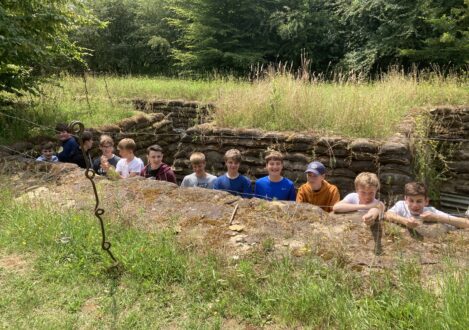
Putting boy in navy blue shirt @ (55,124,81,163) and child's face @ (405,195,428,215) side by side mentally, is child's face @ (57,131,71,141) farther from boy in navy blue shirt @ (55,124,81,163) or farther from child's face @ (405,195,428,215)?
child's face @ (405,195,428,215)

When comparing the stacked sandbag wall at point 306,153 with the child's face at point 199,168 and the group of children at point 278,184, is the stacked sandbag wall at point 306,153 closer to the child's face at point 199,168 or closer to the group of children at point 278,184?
the group of children at point 278,184

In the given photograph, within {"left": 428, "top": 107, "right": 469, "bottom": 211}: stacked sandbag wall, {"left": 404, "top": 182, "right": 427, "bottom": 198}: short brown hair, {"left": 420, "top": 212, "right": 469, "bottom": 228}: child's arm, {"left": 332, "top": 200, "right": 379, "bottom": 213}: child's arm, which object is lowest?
{"left": 428, "top": 107, "right": 469, "bottom": 211}: stacked sandbag wall

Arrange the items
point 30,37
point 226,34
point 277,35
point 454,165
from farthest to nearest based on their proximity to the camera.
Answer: point 277,35, point 226,34, point 454,165, point 30,37

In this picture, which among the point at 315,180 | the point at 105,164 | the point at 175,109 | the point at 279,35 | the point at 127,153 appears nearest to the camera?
the point at 315,180

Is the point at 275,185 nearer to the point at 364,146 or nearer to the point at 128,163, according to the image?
the point at 364,146

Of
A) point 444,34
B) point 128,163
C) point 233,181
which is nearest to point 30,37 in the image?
point 128,163

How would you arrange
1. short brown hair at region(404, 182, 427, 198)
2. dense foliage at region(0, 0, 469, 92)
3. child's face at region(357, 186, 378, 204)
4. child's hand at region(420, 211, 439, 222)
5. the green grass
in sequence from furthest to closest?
1. dense foliage at region(0, 0, 469, 92)
2. child's face at region(357, 186, 378, 204)
3. short brown hair at region(404, 182, 427, 198)
4. child's hand at region(420, 211, 439, 222)
5. the green grass

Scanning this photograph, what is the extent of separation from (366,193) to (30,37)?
5.37m

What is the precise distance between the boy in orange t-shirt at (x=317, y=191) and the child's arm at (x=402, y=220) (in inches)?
53.6

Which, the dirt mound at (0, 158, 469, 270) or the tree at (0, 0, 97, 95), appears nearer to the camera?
the dirt mound at (0, 158, 469, 270)

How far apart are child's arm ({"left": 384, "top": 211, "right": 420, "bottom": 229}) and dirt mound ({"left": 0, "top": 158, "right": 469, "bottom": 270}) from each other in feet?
0.20

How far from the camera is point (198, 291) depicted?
320 cm

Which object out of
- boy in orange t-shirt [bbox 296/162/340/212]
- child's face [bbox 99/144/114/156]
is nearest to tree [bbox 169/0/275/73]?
child's face [bbox 99/144/114/156]

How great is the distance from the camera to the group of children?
3838mm
